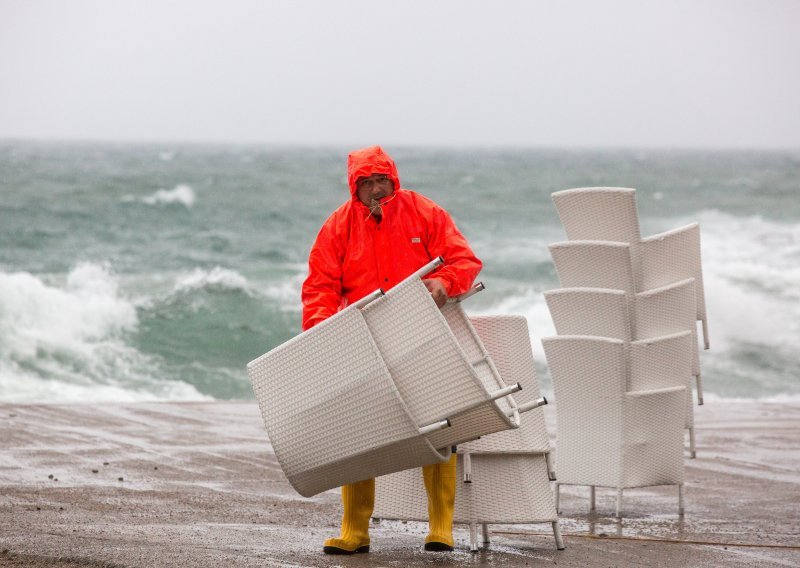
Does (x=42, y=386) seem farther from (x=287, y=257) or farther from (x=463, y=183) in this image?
(x=463, y=183)

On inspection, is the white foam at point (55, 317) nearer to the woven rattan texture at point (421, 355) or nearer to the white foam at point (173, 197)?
the woven rattan texture at point (421, 355)

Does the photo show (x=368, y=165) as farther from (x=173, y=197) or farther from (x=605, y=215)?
(x=173, y=197)

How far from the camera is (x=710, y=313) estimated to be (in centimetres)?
2138

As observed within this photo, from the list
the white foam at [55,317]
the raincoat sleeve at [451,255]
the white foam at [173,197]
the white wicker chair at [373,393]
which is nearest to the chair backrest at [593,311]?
the raincoat sleeve at [451,255]

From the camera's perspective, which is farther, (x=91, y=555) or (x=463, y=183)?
(x=463, y=183)

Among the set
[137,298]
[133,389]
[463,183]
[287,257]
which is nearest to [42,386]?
[133,389]

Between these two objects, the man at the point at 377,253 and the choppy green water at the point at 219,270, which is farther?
the choppy green water at the point at 219,270

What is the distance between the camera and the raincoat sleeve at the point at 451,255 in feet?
19.9

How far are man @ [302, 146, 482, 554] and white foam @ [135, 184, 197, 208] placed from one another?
118 ft

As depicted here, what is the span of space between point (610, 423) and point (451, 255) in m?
2.23

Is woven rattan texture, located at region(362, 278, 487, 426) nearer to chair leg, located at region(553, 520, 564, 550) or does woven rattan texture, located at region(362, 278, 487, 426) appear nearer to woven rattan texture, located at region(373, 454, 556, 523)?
woven rattan texture, located at region(373, 454, 556, 523)

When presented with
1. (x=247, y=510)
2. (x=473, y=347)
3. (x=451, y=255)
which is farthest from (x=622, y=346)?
(x=247, y=510)

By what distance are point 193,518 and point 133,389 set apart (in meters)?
9.58

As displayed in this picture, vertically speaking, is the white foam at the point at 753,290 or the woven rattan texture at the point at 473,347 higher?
the woven rattan texture at the point at 473,347
